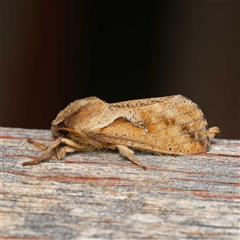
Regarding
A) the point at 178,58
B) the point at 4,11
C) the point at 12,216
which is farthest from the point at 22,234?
the point at 178,58

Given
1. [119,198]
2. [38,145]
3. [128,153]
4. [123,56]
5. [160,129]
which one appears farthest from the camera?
[123,56]

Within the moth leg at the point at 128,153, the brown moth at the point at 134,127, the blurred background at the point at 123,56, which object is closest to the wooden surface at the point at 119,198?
the moth leg at the point at 128,153

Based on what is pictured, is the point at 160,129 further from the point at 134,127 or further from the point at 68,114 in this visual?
the point at 68,114

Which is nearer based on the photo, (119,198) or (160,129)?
(119,198)

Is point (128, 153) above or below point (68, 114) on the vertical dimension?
below

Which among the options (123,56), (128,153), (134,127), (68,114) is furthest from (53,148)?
(123,56)

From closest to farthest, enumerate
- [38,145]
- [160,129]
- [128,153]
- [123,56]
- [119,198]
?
[119,198]
[128,153]
[38,145]
[160,129]
[123,56]
